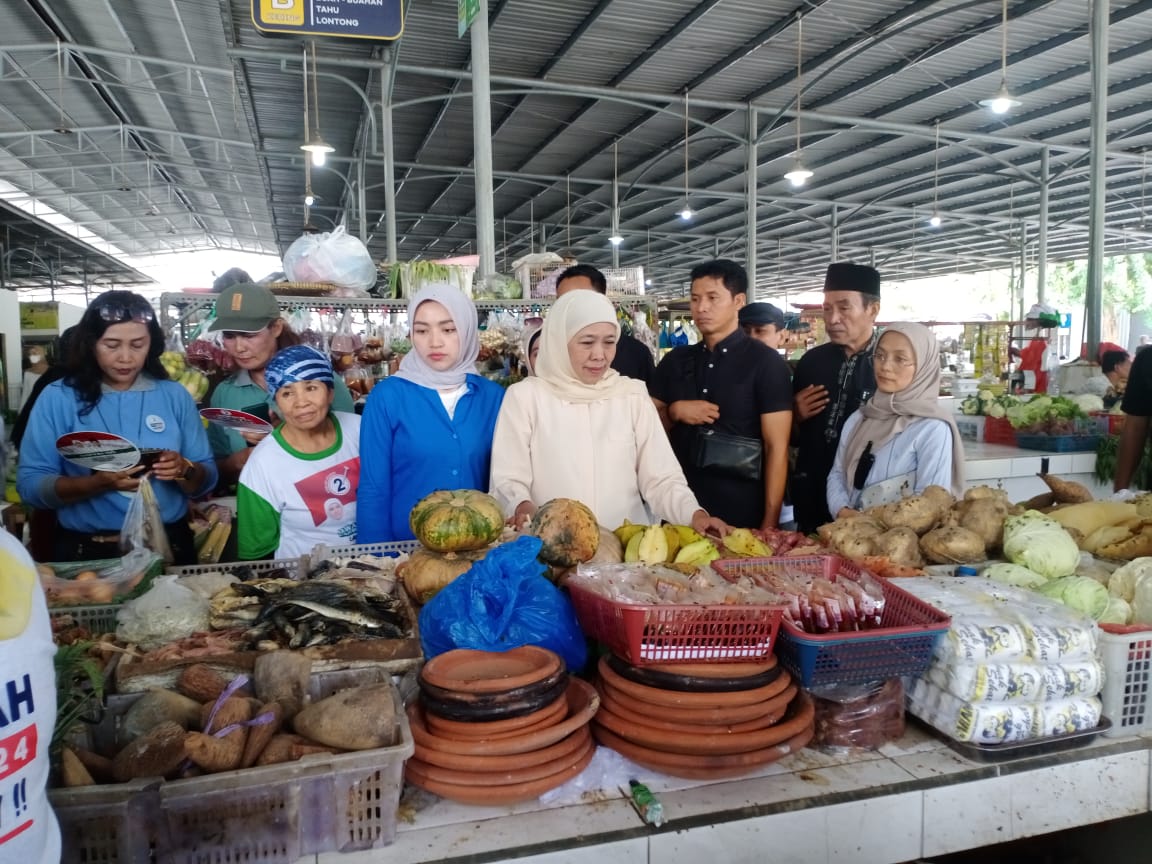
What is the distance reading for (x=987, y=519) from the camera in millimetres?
2420

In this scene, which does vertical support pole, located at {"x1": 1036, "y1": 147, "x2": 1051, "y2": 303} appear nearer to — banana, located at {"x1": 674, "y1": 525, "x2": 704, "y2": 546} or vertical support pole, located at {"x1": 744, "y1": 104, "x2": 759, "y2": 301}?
vertical support pole, located at {"x1": 744, "y1": 104, "x2": 759, "y2": 301}

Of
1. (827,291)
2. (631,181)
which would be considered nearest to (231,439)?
(827,291)

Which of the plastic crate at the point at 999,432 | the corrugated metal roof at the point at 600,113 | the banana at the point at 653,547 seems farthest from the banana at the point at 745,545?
the corrugated metal roof at the point at 600,113

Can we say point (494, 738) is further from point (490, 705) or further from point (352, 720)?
point (352, 720)

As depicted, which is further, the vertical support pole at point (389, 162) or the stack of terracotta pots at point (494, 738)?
the vertical support pole at point (389, 162)

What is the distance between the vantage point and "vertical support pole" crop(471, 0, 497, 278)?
6219mm

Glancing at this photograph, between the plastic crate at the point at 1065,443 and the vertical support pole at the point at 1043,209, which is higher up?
the vertical support pole at the point at 1043,209

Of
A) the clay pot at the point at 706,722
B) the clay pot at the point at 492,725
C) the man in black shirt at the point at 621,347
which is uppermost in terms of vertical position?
the man in black shirt at the point at 621,347

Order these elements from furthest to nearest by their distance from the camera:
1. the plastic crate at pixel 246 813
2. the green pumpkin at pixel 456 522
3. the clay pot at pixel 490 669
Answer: the green pumpkin at pixel 456 522, the clay pot at pixel 490 669, the plastic crate at pixel 246 813

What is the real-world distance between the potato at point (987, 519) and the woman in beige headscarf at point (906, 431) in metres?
0.34

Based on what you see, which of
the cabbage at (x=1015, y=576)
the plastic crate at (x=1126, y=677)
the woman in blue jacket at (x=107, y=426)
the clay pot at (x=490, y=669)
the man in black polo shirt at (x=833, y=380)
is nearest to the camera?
the clay pot at (x=490, y=669)

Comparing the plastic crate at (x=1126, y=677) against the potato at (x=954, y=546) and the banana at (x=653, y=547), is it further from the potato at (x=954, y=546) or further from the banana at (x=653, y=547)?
the banana at (x=653, y=547)

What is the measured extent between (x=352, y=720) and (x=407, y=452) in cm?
144

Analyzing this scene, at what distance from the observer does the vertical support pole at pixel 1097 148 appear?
23.6 ft
